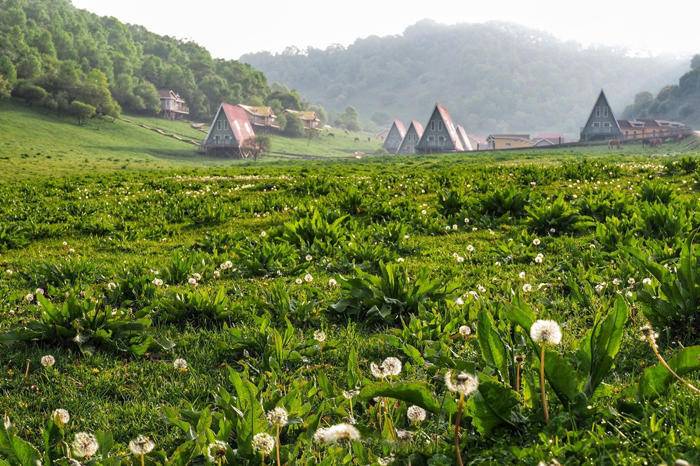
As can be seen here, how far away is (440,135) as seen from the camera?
94375 mm

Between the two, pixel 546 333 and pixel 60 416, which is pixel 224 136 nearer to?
pixel 60 416

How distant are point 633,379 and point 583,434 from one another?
3.73 ft

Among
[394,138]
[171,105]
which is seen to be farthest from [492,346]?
[394,138]

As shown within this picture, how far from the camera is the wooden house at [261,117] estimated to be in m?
122

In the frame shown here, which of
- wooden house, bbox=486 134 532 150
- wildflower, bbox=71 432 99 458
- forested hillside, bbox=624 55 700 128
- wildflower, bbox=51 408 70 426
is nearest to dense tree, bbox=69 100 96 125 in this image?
wooden house, bbox=486 134 532 150

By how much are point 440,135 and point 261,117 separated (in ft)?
161

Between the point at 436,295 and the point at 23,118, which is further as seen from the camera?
the point at 23,118

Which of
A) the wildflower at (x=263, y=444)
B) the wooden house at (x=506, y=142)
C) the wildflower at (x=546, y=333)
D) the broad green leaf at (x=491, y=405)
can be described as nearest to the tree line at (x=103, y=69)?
the wooden house at (x=506, y=142)

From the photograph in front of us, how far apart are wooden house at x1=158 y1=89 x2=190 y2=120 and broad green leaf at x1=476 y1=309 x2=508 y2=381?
12773cm

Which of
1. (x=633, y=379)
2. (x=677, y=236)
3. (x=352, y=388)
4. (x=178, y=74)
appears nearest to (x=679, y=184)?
(x=677, y=236)

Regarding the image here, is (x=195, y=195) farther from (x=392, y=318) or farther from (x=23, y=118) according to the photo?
(x=23, y=118)

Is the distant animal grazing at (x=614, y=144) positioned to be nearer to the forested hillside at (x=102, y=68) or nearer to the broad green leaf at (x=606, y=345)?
the broad green leaf at (x=606, y=345)

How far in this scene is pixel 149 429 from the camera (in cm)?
339

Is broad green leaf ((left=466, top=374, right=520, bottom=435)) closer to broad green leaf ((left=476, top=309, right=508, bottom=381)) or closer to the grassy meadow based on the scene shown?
the grassy meadow
